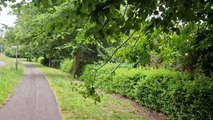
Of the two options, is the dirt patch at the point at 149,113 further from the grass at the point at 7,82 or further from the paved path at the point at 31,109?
the grass at the point at 7,82

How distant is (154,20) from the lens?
178 inches

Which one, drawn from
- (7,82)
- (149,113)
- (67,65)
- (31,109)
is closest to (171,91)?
(149,113)

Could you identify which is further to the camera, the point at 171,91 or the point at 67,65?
the point at 67,65

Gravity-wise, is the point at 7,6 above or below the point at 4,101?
above

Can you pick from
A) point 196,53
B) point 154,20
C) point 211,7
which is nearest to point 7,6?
point 154,20

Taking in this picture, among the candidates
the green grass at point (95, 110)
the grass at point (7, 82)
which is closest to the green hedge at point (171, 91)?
the green grass at point (95, 110)

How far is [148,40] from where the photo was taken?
6594mm

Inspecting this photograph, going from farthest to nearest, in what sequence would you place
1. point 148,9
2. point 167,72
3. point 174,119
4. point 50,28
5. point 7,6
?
point 167,72
point 174,119
point 50,28
point 7,6
point 148,9

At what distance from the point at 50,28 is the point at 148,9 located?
2424 millimetres

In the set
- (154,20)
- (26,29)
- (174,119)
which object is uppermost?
(26,29)

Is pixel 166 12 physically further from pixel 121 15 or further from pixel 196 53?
pixel 196 53

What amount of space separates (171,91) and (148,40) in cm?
353

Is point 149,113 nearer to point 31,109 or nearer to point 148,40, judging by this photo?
point 31,109

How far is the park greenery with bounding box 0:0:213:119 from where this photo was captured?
4113mm
